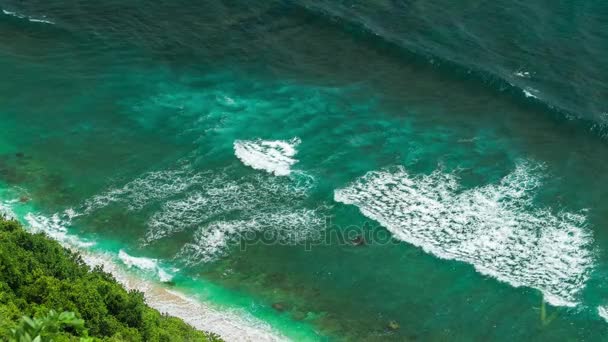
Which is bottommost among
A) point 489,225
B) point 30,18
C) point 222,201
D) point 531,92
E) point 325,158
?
point 222,201

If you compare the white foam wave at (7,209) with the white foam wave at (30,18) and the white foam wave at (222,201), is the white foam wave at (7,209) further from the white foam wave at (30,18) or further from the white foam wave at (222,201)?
the white foam wave at (30,18)

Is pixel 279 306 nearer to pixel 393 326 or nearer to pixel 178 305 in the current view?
pixel 178 305

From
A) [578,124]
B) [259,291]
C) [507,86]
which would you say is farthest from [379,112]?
[259,291]

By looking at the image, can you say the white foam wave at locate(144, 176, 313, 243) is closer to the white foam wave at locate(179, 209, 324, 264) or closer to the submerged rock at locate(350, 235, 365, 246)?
the white foam wave at locate(179, 209, 324, 264)

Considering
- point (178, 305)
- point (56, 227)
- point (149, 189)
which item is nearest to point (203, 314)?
point (178, 305)

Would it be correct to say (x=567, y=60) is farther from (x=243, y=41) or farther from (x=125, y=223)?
(x=125, y=223)

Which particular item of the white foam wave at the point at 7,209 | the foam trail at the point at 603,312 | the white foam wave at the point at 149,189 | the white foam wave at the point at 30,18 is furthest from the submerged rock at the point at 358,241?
the white foam wave at the point at 30,18

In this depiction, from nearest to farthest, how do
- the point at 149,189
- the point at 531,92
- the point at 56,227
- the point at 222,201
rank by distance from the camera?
the point at 56,227 < the point at 222,201 < the point at 149,189 < the point at 531,92

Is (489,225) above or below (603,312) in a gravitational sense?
above

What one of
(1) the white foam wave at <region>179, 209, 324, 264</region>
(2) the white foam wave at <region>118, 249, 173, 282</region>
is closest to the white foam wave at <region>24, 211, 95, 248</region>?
(2) the white foam wave at <region>118, 249, 173, 282</region>
